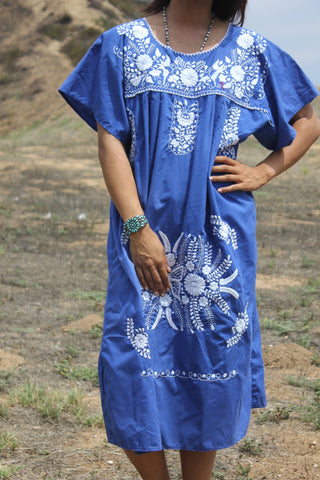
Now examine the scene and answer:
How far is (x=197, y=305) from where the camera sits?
1715mm

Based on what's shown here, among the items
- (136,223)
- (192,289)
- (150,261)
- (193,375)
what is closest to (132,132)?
(136,223)

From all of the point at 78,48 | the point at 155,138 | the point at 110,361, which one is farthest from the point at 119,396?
the point at 78,48

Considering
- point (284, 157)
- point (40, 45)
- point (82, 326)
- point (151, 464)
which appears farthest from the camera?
point (40, 45)

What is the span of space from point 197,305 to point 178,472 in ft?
4.04

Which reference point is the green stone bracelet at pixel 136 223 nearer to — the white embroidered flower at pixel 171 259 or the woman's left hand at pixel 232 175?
the white embroidered flower at pixel 171 259

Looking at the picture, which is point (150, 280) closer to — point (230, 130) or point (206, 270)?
point (206, 270)

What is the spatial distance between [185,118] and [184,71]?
0.13 m

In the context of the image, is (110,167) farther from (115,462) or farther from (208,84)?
(115,462)

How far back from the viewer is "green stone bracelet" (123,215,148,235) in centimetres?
168

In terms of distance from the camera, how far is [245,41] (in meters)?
1.82

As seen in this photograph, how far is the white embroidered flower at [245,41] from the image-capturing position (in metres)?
1.81

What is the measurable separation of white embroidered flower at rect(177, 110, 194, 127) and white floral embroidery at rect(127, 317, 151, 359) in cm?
56

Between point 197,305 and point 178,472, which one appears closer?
point 197,305

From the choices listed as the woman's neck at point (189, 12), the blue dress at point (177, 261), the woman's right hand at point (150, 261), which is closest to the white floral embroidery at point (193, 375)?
the blue dress at point (177, 261)
